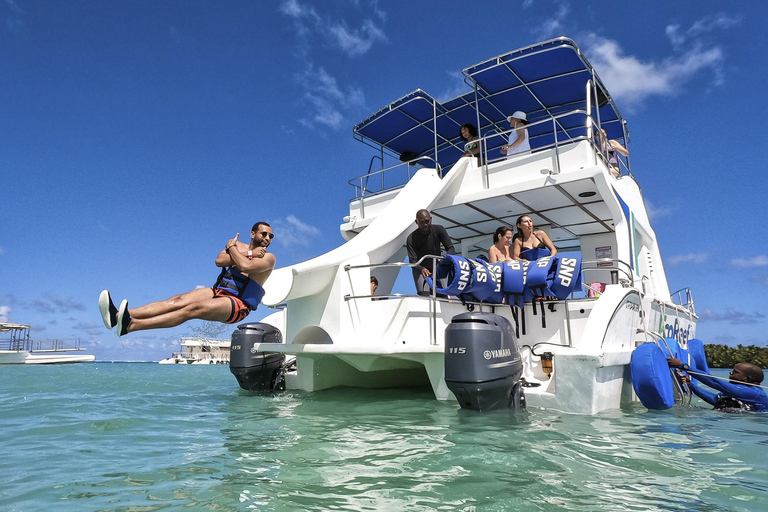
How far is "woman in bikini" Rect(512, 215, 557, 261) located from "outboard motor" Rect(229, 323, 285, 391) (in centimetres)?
459

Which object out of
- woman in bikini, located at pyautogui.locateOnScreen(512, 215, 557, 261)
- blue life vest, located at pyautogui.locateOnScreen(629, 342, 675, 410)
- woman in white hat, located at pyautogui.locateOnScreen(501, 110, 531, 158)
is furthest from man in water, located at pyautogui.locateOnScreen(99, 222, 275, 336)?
woman in white hat, located at pyautogui.locateOnScreen(501, 110, 531, 158)

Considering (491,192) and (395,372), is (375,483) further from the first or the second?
(491,192)

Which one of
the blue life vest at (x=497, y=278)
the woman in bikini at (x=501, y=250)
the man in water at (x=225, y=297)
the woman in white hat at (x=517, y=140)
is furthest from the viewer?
the woman in white hat at (x=517, y=140)

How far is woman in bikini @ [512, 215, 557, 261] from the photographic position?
26.3 feet

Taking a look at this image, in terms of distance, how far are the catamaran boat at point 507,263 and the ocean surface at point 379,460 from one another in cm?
81

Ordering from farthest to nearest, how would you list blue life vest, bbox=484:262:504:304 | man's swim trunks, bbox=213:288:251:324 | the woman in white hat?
the woman in white hat, blue life vest, bbox=484:262:504:304, man's swim trunks, bbox=213:288:251:324

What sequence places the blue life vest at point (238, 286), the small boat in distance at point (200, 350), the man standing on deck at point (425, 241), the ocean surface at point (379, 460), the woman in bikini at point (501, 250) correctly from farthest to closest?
the small boat in distance at point (200, 350) → the woman in bikini at point (501, 250) → the man standing on deck at point (425, 241) → the blue life vest at point (238, 286) → the ocean surface at point (379, 460)

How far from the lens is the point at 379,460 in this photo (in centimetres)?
358

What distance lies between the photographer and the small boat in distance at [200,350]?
4484cm

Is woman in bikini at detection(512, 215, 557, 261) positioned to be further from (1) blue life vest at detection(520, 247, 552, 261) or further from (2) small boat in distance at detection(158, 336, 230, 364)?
(2) small boat in distance at detection(158, 336, 230, 364)

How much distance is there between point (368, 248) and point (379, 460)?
4812 millimetres

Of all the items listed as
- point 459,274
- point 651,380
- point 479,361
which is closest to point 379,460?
point 479,361

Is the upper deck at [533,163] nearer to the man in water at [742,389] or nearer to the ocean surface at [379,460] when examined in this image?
the man in water at [742,389]

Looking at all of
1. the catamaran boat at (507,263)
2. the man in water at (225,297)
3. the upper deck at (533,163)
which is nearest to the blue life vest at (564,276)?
the catamaran boat at (507,263)
